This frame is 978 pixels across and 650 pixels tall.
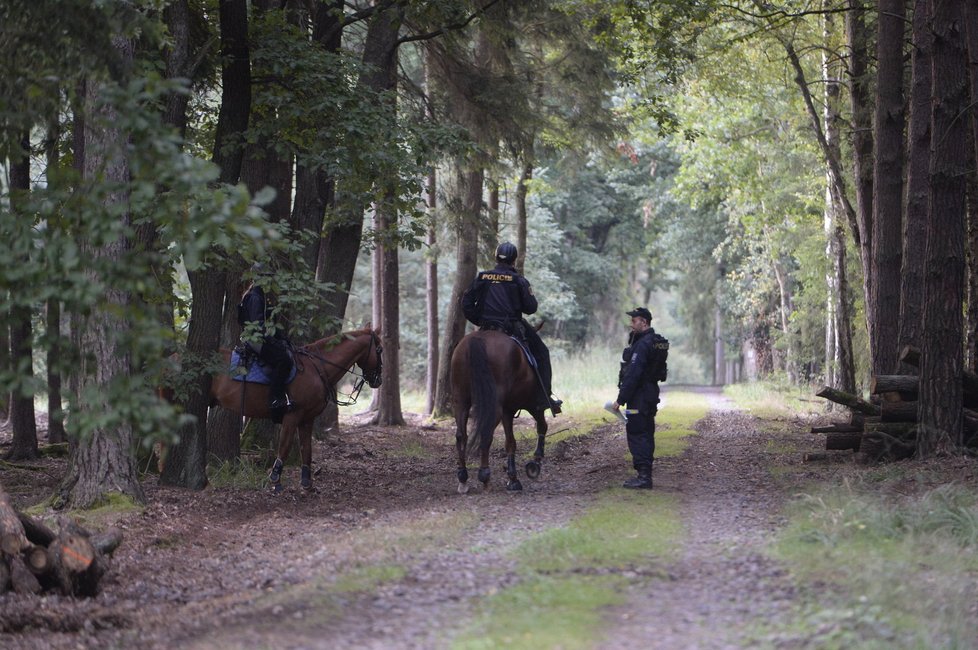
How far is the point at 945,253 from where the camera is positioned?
1317 cm

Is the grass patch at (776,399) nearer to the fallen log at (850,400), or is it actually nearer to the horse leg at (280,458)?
the fallen log at (850,400)

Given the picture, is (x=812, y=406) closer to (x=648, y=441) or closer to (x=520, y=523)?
(x=648, y=441)

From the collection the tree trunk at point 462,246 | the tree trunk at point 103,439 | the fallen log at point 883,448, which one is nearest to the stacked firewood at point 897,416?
the fallen log at point 883,448

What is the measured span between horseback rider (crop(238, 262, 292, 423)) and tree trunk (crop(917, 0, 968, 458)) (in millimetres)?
7905

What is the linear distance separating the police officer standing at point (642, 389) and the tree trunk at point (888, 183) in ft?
19.9

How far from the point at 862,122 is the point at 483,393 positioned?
11467mm

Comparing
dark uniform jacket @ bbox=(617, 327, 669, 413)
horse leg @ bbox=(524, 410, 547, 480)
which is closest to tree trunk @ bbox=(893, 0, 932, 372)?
dark uniform jacket @ bbox=(617, 327, 669, 413)

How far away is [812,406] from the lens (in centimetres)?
2908

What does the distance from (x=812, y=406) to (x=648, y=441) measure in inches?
709

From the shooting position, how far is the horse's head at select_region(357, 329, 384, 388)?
45.6ft

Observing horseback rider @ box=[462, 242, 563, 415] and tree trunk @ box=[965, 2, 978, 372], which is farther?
tree trunk @ box=[965, 2, 978, 372]

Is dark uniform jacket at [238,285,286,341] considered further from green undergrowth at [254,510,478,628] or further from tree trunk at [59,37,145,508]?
green undergrowth at [254,510,478,628]

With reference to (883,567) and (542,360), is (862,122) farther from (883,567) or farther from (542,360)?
(883,567)

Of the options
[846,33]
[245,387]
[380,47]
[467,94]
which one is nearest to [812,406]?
[846,33]
